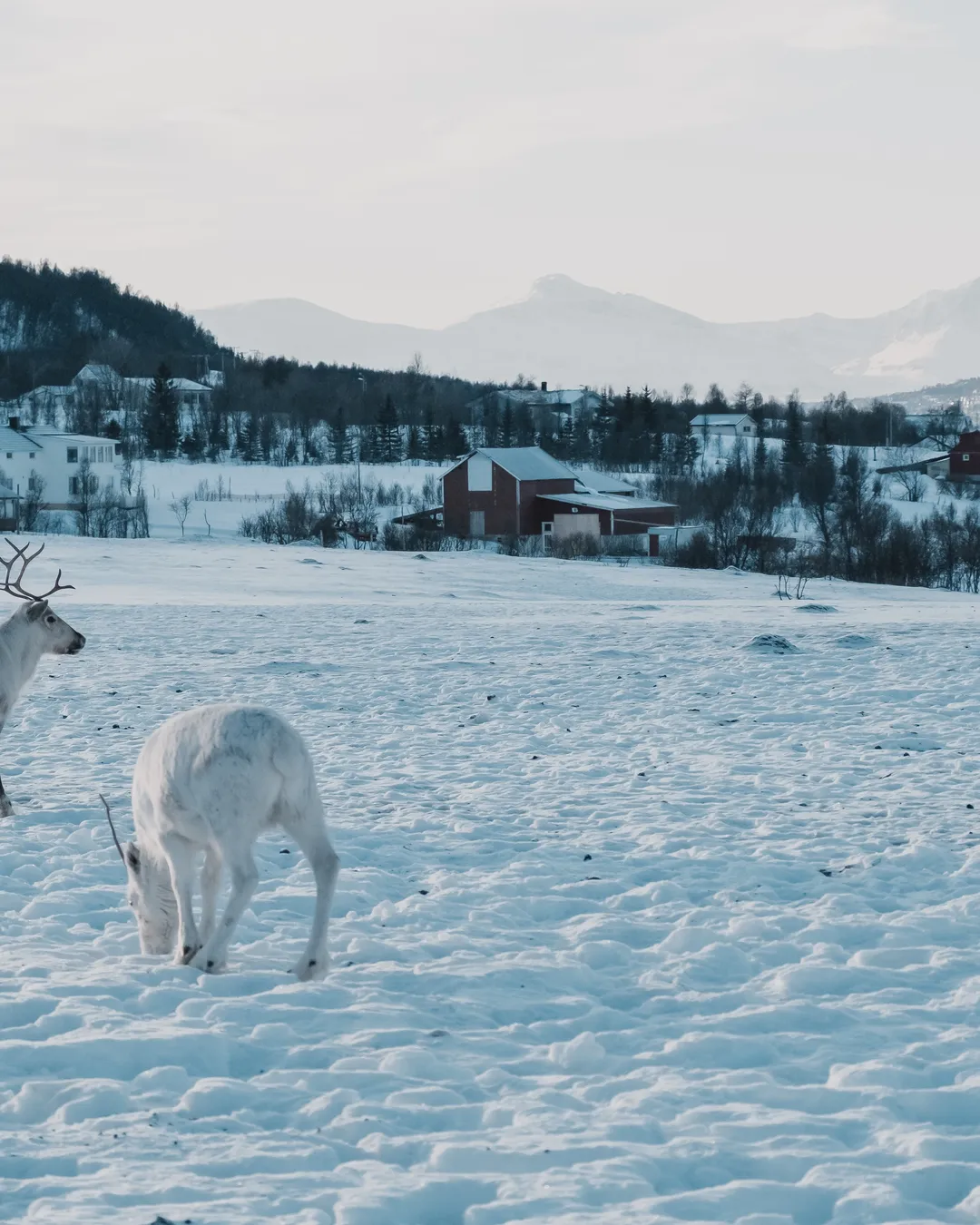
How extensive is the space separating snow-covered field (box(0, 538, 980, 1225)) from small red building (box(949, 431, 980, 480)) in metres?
104

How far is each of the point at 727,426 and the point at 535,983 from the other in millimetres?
142289

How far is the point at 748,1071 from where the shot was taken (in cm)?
468

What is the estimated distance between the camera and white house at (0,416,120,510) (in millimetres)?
88375

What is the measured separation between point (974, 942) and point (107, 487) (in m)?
89.0

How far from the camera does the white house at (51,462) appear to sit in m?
88.4

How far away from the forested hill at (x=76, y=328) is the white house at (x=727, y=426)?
2826 inches

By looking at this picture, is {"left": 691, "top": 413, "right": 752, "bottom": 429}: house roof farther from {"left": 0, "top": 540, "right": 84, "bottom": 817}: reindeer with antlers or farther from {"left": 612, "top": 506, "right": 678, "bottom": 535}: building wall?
Answer: {"left": 0, "top": 540, "right": 84, "bottom": 817}: reindeer with antlers

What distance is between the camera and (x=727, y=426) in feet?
471

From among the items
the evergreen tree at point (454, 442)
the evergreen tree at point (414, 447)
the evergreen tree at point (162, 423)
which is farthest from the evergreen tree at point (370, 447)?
the evergreen tree at point (162, 423)

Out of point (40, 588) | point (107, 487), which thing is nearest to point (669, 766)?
point (40, 588)

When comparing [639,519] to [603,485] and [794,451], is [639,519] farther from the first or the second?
[794,451]

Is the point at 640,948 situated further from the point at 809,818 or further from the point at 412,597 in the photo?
the point at 412,597

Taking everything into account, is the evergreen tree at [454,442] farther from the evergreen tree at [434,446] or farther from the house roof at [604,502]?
the house roof at [604,502]

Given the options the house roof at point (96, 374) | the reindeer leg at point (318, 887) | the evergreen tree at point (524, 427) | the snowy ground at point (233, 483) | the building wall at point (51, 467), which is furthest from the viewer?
the house roof at point (96, 374)
